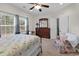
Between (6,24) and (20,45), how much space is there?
0.34 m

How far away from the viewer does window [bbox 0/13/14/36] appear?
1.68m

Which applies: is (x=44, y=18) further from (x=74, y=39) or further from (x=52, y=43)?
(x=74, y=39)

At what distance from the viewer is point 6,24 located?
169cm

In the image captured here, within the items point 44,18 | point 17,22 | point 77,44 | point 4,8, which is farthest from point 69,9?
point 4,8

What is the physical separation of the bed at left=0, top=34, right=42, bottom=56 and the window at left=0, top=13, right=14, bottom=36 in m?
0.08

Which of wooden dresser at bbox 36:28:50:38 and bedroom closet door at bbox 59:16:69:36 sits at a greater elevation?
bedroom closet door at bbox 59:16:69:36

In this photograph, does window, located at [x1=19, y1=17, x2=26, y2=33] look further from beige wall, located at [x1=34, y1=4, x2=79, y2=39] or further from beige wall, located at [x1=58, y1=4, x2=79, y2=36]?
beige wall, located at [x1=58, y1=4, x2=79, y2=36]

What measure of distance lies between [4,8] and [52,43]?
823 millimetres

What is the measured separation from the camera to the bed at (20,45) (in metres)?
1.63

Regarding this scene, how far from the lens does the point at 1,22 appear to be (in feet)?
5.51

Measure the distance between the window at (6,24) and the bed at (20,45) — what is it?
0.08 metres

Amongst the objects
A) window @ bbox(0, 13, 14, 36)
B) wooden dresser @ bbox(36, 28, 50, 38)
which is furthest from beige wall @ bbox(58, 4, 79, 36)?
window @ bbox(0, 13, 14, 36)

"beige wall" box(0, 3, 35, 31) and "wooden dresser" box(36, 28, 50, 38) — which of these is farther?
"wooden dresser" box(36, 28, 50, 38)

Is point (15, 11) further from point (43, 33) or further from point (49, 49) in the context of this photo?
point (49, 49)
